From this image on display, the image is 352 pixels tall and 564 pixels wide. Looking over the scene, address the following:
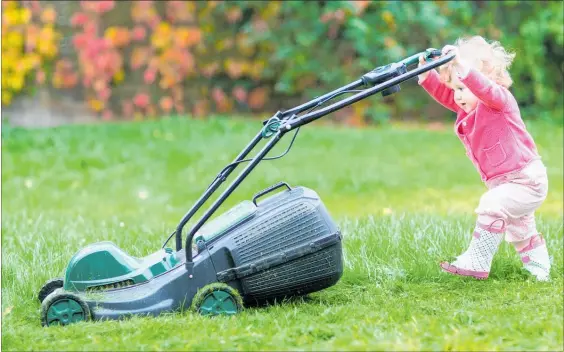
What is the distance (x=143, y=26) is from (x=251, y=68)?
1.29 m

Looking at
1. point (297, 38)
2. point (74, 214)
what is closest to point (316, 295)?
point (74, 214)

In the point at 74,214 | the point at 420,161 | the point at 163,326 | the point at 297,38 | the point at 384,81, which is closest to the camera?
the point at 163,326

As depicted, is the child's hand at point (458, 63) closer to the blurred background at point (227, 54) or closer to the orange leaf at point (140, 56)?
the blurred background at point (227, 54)

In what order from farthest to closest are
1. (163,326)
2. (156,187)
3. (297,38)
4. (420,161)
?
(297,38), (420,161), (156,187), (163,326)

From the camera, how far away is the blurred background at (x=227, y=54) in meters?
9.84

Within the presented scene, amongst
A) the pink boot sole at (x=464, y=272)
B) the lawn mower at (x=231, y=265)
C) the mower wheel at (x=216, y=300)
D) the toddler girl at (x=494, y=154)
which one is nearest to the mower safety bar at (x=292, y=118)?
the lawn mower at (x=231, y=265)

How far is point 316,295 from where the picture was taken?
3.68 m

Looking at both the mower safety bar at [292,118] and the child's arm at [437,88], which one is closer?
the mower safety bar at [292,118]

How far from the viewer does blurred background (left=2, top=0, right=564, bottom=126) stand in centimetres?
984

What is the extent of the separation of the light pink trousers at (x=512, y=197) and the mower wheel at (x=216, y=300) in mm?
1052

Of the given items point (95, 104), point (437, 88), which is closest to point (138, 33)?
point (95, 104)

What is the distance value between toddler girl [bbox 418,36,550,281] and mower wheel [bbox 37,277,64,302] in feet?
5.16

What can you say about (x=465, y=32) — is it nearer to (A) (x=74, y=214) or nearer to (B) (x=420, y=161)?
(B) (x=420, y=161)

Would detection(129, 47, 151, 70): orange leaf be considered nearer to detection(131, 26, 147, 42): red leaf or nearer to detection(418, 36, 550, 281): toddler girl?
detection(131, 26, 147, 42): red leaf
